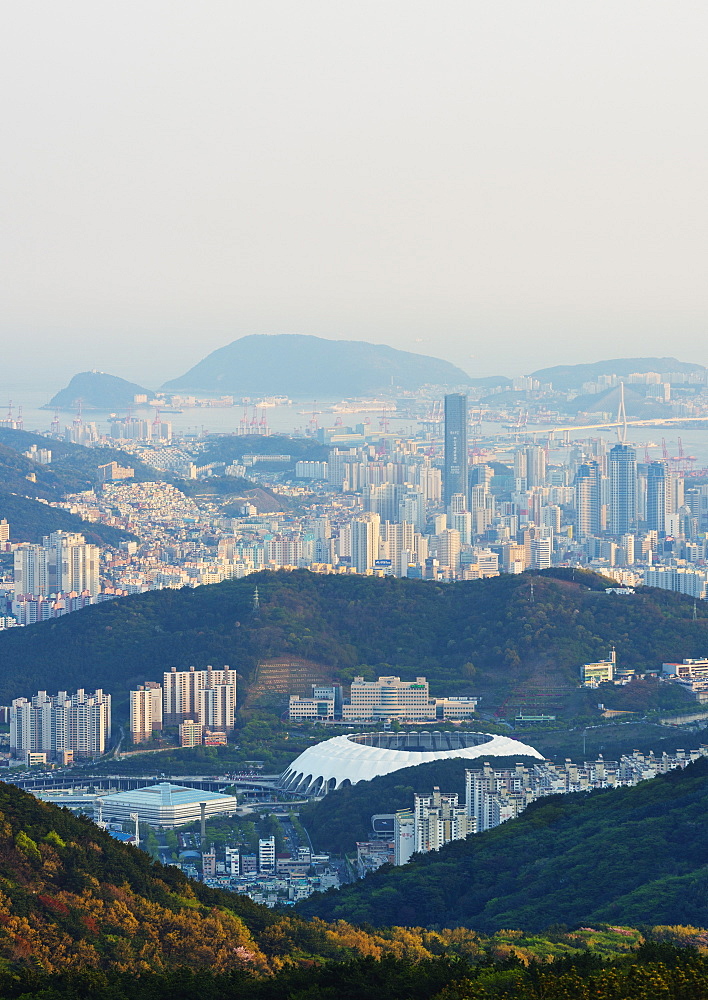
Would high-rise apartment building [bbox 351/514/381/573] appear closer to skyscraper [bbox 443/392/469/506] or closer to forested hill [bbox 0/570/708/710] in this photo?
skyscraper [bbox 443/392/469/506]

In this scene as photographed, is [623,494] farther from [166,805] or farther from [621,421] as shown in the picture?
[166,805]

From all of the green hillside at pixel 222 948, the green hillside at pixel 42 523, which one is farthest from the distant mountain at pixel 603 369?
the green hillside at pixel 222 948

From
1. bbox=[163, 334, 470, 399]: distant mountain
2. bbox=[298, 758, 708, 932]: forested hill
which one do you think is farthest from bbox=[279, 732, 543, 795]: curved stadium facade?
bbox=[163, 334, 470, 399]: distant mountain

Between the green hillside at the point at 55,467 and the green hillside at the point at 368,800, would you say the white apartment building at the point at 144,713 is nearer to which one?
the green hillside at the point at 368,800

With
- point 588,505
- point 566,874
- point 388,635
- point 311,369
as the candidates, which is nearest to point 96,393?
point 311,369

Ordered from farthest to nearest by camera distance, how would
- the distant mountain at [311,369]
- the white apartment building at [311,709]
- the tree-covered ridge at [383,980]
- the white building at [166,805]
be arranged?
the distant mountain at [311,369], the white apartment building at [311,709], the white building at [166,805], the tree-covered ridge at [383,980]

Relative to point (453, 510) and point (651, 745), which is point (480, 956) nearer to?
point (651, 745)
